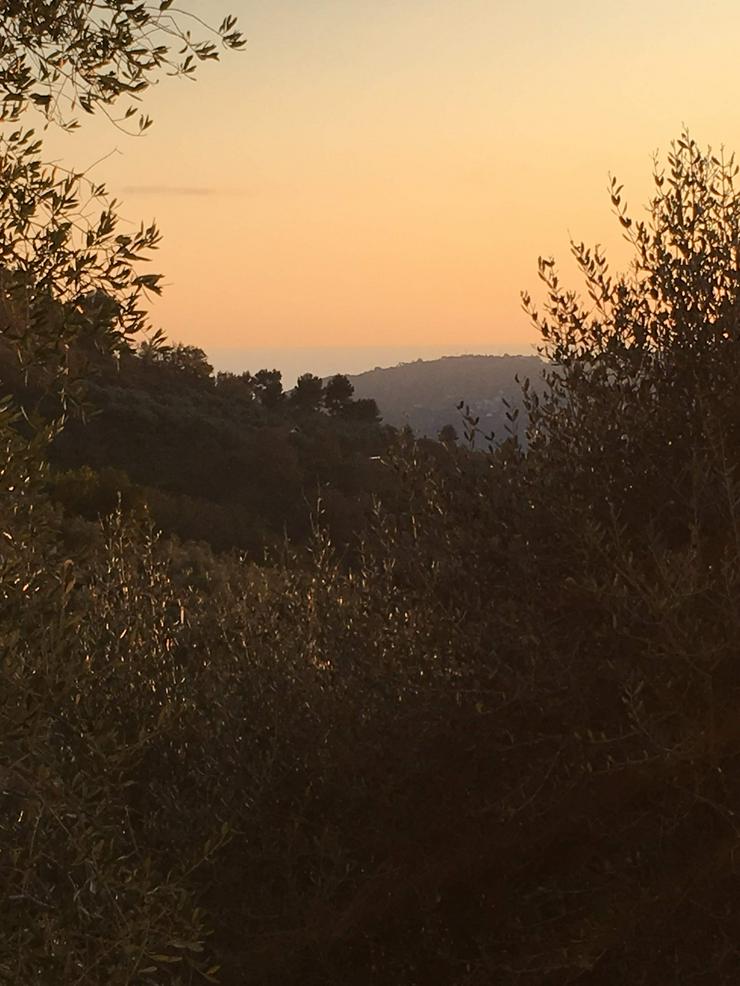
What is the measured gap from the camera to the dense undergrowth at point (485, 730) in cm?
573

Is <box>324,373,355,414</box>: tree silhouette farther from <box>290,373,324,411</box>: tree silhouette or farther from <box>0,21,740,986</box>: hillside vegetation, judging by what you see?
<box>0,21,740,986</box>: hillside vegetation

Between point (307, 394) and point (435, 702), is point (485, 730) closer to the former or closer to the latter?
point (435, 702)

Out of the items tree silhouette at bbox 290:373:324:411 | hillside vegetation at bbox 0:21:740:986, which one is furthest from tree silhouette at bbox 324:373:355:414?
hillside vegetation at bbox 0:21:740:986

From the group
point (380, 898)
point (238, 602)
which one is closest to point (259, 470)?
point (238, 602)

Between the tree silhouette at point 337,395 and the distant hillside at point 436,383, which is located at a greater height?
the distant hillside at point 436,383

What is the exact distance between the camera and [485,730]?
6.79 meters

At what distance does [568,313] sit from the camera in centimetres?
785

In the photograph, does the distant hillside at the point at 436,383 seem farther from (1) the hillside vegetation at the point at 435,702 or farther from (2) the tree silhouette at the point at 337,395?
(1) the hillside vegetation at the point at 435,702

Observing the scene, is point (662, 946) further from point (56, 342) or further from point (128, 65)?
point (128, 65)

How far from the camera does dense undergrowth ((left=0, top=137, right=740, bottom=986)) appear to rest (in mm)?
5730

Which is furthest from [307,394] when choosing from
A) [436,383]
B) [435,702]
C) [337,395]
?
[436,383]

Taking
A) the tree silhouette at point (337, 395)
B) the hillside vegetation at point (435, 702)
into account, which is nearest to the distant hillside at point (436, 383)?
the tree silhouette at point (337, 395)

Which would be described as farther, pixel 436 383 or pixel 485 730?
pixel 436 383

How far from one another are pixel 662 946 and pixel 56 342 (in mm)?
4271
